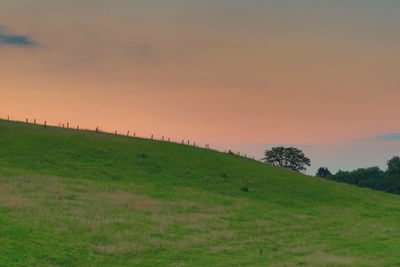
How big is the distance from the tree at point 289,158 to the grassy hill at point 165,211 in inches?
2342

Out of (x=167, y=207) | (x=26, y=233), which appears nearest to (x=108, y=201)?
(x=167, y=207)

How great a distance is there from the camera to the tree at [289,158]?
13775 cm

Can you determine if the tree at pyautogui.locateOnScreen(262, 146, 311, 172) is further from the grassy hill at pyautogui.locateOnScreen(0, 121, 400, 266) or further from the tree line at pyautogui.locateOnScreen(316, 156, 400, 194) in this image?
the grassy hill at pyautogui.locateOnScreen(0, 121, 400, 266)

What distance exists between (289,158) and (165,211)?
333 feet

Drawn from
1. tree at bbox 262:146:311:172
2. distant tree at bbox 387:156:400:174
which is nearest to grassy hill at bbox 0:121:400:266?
tree at bbox 262:146:311:172

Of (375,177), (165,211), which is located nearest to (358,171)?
(375,177)

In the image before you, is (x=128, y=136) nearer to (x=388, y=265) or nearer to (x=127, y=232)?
(x=127, y=232)

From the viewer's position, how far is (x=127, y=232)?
99.3 ft

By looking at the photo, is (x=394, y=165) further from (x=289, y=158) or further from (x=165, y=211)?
(x=165, y=211)

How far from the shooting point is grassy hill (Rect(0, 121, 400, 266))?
2609 cm

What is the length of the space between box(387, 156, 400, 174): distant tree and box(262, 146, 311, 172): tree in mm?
34118

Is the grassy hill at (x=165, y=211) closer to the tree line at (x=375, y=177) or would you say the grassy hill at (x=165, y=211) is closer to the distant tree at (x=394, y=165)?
the tree line at (x=375, y=177)

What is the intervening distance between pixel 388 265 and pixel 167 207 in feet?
65.9

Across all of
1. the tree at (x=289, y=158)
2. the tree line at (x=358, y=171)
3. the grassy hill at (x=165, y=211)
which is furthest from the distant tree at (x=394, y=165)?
the grassy hill at (x=165, y=211)
